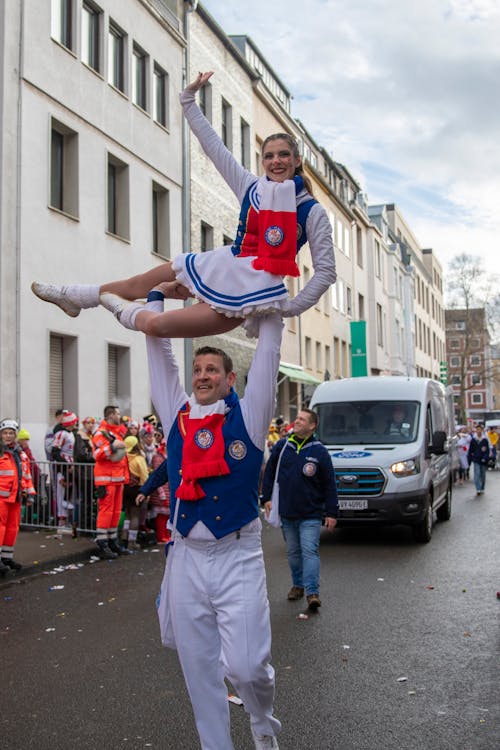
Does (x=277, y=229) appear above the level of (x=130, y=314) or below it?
above

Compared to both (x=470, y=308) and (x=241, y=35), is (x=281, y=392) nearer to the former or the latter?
(x=241, y=35)

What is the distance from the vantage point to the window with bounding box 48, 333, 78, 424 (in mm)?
17953

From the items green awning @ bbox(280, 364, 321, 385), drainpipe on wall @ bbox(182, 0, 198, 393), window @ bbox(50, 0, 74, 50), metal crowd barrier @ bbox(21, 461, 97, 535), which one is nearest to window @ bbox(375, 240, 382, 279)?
green awning @ bbox(280, 364, 321, 385)

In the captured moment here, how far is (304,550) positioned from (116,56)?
53.6ft

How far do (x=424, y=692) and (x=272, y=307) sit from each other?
10.2 feet

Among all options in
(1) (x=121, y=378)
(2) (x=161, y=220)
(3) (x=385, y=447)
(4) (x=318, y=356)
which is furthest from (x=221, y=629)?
(4) (x=318, y=356)

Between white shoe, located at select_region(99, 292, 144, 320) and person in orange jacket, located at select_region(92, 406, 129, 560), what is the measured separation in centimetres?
784

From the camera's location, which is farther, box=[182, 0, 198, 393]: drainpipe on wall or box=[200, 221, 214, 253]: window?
box=[200, 221, 214, 253]: window

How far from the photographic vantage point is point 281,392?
117 feet

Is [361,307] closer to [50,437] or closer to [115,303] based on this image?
[50,437]

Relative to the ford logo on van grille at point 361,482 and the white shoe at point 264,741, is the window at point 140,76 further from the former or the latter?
the white shoe at point 264,741

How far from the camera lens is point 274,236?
4.11 m

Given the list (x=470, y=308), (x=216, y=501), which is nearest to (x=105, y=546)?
(x=216, y=501)

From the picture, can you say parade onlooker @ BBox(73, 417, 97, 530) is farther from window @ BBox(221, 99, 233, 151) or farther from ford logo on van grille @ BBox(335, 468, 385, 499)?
window @ BBox(221, 99, 233, 151)
